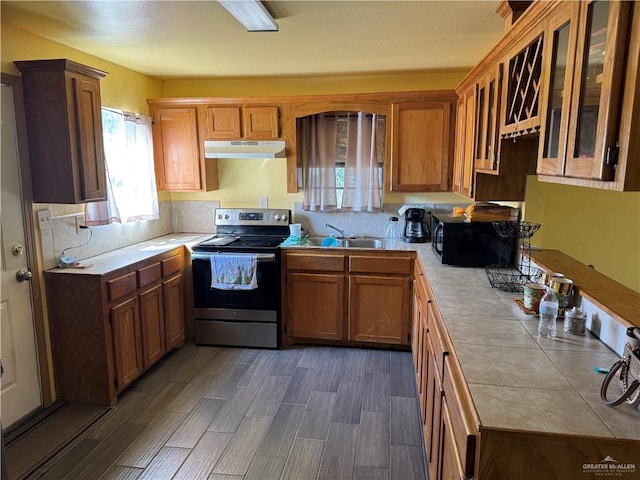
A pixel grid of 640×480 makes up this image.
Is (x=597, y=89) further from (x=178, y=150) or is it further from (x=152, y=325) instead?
(x=178, y=150)

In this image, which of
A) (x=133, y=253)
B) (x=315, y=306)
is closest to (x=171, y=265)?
(x=133, y=253)

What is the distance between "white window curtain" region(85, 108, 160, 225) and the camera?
10.7 feet

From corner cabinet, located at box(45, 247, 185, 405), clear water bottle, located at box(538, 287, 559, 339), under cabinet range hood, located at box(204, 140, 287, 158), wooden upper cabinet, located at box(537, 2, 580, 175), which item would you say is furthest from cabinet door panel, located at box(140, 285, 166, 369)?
wooden upper cabinet, located at box(537, 2, 580, 175)

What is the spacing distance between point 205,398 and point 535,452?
2329 millimetres

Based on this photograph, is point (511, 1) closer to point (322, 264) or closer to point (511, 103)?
point (511, 103)

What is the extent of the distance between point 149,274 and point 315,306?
4.51 ft

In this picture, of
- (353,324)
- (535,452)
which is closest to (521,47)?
(535,452)

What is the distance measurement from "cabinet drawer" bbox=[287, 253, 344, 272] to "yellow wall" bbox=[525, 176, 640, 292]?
59.7 inches

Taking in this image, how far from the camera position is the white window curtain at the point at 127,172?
3254 mm

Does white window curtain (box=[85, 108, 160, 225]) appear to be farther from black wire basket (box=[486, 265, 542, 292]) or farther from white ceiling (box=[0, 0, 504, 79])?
black wire basket (box=[486, 265, 542, 292])

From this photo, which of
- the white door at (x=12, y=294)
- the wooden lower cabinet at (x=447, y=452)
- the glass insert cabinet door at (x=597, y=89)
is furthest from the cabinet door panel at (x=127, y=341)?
the glass insert cabinet door at (x=597, y=89)

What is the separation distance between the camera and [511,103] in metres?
2.06

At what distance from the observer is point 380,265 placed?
11.6 feet

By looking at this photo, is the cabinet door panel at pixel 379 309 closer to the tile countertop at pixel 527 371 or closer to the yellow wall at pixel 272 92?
the yellow wall at pixel 272 92
